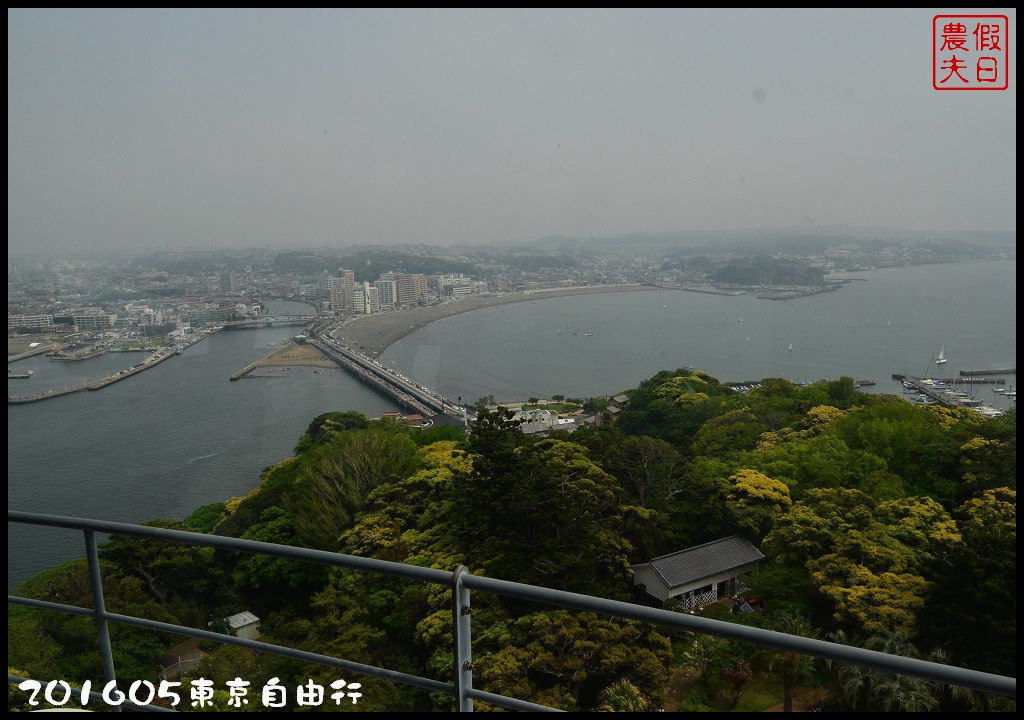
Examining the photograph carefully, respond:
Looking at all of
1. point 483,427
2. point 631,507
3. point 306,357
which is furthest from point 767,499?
point 306,357

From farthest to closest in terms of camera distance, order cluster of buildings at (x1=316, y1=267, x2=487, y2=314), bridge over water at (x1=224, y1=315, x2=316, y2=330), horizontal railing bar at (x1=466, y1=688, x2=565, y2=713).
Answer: cluster of buildings at (x1=316, y1=267, x2=487, y2=314) < bridge over water at (x1=224, y1=315, x2=316, y2=330) < horizontal railing bar at (x1=466, y1=688, x2=565, y2=713)

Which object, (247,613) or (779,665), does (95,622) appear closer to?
(779,665)

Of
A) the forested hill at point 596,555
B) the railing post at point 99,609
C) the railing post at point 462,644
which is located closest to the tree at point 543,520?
the forested hill at point 596,555

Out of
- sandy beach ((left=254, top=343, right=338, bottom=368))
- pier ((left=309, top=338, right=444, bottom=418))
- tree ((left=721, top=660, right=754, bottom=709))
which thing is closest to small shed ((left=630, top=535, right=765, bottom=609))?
tree ((left=721, top=660, right=754, bottom=709))

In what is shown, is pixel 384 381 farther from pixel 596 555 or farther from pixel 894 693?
pixel 894 693

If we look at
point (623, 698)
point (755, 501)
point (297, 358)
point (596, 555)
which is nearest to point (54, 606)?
point (623, 698)

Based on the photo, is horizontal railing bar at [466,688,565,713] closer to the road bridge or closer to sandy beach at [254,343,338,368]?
the road bridge

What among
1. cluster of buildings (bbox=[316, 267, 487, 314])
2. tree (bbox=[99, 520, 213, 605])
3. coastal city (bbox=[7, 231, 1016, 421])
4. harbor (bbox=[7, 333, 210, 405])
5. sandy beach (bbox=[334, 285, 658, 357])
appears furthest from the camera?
cluster of buildings (bbox=[316, 267, 487, 314])
